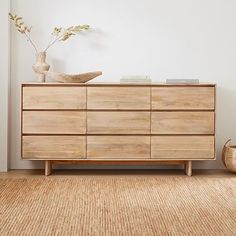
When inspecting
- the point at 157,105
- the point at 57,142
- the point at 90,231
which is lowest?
the point at 90,231

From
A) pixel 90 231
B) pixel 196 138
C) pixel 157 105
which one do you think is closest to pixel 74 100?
pixel 157 105

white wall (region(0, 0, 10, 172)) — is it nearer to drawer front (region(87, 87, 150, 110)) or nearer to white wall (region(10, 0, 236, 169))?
white wall (region(10, 0, 236, 169))

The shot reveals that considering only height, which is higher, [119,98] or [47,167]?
[119,98]

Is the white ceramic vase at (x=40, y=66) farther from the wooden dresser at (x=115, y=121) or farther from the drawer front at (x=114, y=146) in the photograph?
the drawer front at (x=114, y=146)

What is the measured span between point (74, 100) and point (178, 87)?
33.7 inches

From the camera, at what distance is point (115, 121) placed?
4.33m

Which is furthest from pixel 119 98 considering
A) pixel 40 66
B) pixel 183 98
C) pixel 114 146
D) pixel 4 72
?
pixel 4 72

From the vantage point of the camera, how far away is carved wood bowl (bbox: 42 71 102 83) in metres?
4.32

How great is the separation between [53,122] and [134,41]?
1.07 m

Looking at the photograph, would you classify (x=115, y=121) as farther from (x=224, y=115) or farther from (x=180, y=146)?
(x=224, y=115)

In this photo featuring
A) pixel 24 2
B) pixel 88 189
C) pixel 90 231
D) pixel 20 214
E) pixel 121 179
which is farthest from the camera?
pixel 24 2

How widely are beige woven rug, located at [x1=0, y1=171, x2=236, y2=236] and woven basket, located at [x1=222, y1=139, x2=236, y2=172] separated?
123 mm

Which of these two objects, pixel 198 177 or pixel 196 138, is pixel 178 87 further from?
pixel 198 177

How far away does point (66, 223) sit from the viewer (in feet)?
9.86
